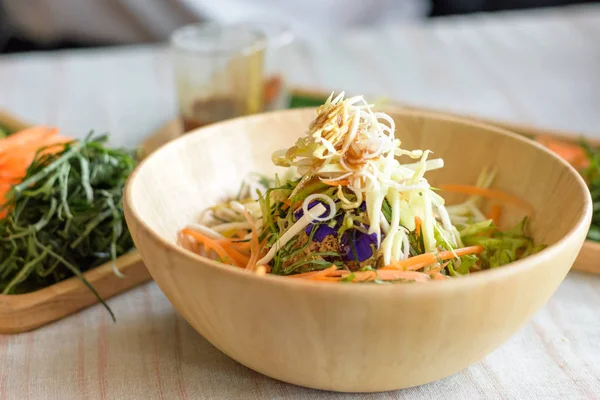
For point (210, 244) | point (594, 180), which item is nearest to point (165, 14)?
point (594, 180)

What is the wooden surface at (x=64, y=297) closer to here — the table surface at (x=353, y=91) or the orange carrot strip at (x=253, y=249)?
the table surface at (x=353, y=91)

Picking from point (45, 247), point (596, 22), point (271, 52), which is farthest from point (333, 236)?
point (596, 22)

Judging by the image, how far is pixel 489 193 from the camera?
130 centimetres

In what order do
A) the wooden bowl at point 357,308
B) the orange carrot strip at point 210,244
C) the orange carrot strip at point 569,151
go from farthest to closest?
the orange carrot strip at point 569,151 → the orange carrot strip at point 210,244 → the wooden bowl at point 357,308

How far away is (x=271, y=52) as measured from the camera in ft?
7.02

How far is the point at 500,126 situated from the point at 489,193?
0.55m

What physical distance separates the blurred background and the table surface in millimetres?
979

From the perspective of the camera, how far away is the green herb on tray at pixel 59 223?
4.12 feet

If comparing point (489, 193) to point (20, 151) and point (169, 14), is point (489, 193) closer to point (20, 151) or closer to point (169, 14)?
point (20, 151)

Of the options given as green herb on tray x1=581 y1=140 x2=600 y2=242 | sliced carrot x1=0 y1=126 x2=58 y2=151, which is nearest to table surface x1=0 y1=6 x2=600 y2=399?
green herb on tray x1=581 y1=140 x2=600 y2=242

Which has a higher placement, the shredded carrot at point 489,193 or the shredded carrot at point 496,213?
the shredded carrot at point 489,193

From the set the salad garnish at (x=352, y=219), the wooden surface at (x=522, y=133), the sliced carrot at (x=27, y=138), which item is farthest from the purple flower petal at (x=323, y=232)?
the sliced carrot at (x=27, y=138)

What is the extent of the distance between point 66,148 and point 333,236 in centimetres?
63

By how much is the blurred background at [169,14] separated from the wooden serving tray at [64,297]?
249cm
